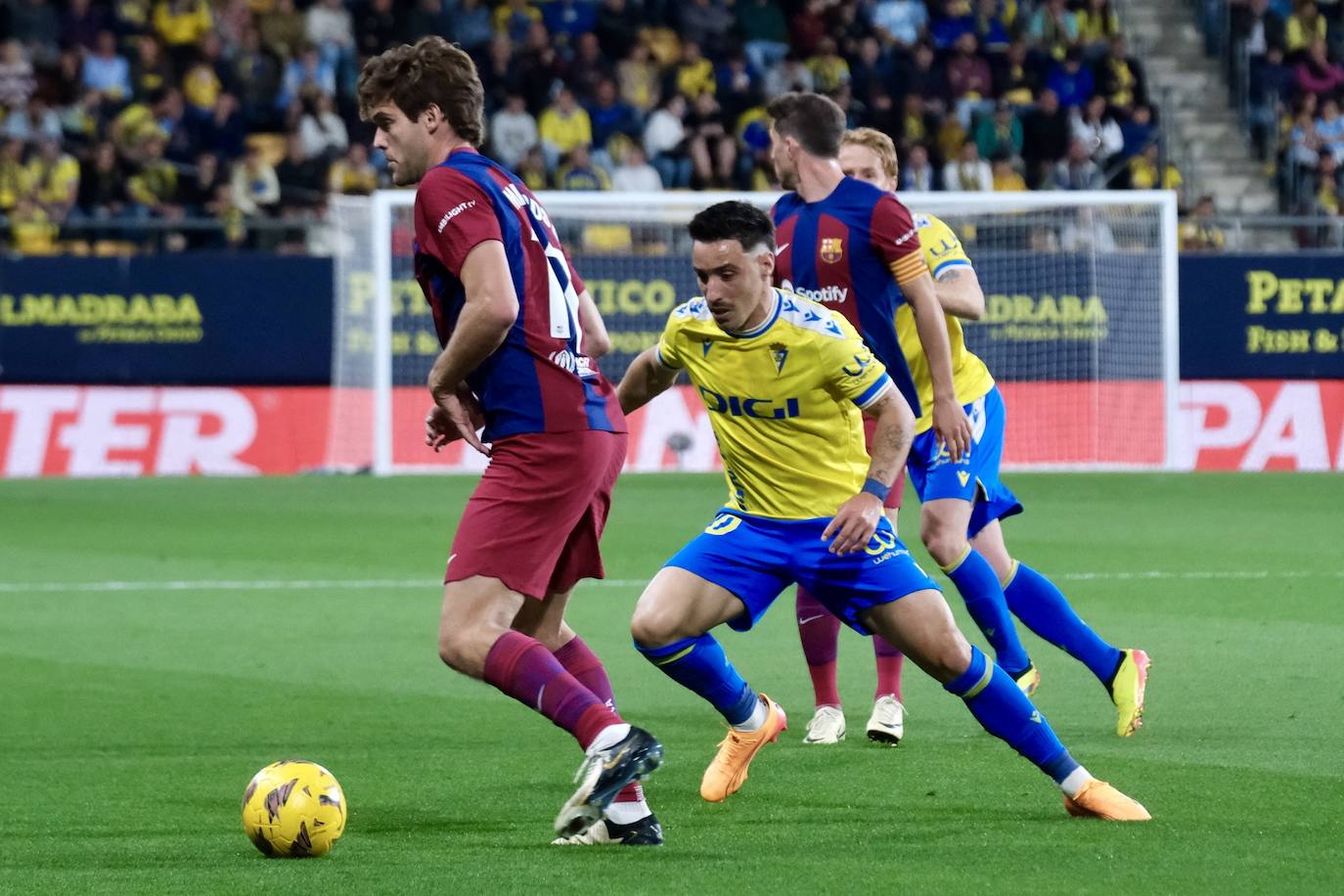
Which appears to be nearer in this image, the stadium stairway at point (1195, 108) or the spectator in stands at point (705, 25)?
the spectator in stands at point (705, 25)

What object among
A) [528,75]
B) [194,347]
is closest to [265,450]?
[194,347]

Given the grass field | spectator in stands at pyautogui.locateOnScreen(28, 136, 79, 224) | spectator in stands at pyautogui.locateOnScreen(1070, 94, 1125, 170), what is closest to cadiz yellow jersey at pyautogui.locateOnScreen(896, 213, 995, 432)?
the grass field

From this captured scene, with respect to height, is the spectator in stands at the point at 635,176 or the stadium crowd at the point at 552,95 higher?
the stadium crowd at the point at 552,95

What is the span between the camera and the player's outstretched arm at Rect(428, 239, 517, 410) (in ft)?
15.9

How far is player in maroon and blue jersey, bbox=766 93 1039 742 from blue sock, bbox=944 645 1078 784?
140cm

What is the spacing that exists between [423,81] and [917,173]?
1584 cm

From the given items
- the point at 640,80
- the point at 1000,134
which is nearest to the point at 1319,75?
the point at 1000,134

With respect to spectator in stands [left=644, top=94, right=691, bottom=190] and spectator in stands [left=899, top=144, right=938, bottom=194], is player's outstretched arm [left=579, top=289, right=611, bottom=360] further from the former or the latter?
spectator in stands [left=644, top=94, right=691, bottom=190]

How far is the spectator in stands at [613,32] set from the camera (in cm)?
2206

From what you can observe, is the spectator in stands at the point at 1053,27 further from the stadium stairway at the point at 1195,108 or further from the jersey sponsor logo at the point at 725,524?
the jersey sponsor logo at the point at 725,524

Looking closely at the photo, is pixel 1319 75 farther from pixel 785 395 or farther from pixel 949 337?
pixel 785 395

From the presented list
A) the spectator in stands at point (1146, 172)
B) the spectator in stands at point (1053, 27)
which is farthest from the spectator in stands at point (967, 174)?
the spectator in stands at point (1053, 27)

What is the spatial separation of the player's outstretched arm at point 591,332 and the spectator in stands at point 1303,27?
1993cm

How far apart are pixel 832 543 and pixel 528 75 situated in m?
16.5
